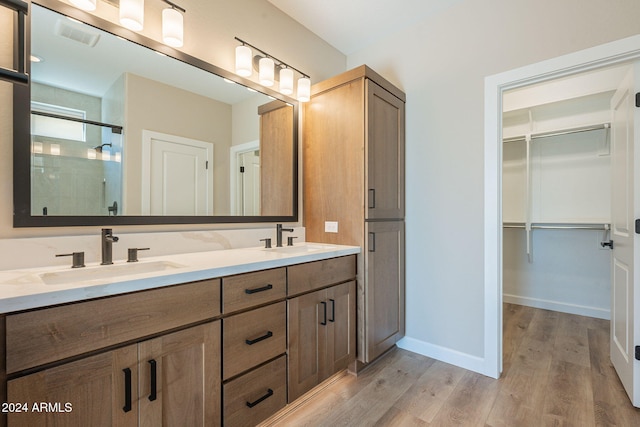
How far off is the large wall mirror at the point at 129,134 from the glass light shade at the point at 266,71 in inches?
3.1

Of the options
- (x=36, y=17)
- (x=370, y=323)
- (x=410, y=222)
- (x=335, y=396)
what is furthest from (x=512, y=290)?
(x=36, y=17)

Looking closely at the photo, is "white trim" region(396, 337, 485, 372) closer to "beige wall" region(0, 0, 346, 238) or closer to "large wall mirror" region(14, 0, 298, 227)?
"large wall mirror" region(14, 0, 298, 227)

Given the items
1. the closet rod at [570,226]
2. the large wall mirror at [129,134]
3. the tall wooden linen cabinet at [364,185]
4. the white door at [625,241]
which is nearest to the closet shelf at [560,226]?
the closet rod at [570,226]

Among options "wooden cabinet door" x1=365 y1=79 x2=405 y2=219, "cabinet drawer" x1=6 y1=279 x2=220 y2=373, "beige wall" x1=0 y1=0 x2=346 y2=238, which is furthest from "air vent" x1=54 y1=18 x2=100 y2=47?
"wooden cabinet door" x1=365 y1=79 x2=405 y2=219

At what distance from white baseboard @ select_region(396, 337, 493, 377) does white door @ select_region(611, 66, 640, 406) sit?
0.77 m

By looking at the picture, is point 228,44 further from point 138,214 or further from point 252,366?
point 252,366

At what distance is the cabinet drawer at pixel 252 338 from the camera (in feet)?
4.14

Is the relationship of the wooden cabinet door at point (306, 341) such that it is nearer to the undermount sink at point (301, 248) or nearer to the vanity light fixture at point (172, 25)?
the undermount sink at point (301, 248)

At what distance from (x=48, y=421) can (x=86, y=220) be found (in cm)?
80

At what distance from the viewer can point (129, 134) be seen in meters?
1.49

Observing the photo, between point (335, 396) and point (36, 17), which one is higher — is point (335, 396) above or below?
below

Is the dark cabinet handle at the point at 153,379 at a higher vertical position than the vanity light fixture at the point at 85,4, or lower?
lower

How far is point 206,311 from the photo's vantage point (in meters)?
1.19

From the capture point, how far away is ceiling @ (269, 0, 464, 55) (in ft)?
7.13
